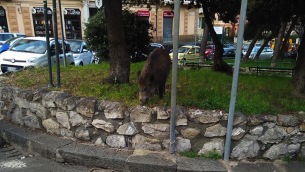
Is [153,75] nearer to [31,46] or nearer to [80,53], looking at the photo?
[31,46]

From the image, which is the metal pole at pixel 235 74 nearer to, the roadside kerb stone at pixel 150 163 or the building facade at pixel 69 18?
the roadside kerb stone at pixel 150 163

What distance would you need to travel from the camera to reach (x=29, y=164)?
12.8 feet

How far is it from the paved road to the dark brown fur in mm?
1285

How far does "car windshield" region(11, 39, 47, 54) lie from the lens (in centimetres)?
1073

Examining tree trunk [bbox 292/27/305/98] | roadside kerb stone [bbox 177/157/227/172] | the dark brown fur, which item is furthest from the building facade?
roadside kerb stone [bbox 177/157/227/172]

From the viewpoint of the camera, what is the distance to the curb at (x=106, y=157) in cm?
349

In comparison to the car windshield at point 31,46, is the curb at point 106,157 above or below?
below

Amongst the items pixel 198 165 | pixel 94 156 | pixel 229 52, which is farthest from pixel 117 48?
pixel 229 52

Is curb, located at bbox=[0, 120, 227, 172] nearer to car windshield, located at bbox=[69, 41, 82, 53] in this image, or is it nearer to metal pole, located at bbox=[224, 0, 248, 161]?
metal pole, located at bbox=[224, 0, 248, 161]

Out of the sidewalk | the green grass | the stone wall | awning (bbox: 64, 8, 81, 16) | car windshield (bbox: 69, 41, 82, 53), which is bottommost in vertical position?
the sidewalk

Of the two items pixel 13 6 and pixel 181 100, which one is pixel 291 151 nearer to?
pixel 181 100

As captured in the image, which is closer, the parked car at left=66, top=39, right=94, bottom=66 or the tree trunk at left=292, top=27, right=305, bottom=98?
the tree trunk at left=292, top=27, right=305, bottom=98

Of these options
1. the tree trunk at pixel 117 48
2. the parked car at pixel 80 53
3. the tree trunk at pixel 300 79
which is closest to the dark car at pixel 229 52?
the parked car at pixel 80 53

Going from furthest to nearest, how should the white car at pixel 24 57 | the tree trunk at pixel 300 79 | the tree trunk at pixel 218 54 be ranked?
the white car at pixel 24 57, the tree trunk at pixel 218 54, the tree trunk at pixel 300 79
